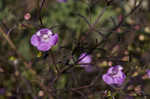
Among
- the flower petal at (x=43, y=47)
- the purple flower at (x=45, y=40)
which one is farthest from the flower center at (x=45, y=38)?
the flower petal at (x=43, y=47)

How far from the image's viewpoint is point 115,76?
219 centimetres

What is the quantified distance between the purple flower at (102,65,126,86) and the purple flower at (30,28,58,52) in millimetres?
673

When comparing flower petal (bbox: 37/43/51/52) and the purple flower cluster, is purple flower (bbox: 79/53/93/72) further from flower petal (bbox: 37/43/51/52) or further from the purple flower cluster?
flower petal (bbox: 37/43/51/52)

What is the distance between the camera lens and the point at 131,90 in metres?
2.34

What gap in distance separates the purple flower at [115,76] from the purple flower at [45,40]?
0.67 metres

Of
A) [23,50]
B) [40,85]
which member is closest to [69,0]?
[23,50]

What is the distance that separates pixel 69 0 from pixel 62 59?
206cm

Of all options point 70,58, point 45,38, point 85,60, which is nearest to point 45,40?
point 45,38

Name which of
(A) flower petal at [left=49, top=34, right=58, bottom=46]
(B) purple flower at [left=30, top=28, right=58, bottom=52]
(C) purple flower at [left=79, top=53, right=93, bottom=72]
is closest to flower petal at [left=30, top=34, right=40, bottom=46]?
(B) purple flower at [left=30, top=28, right=58, bottom=52]

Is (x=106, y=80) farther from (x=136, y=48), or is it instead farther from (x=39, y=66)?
(x=136, y=48)

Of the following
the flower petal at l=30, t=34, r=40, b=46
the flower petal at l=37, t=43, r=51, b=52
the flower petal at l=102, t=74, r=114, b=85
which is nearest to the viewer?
the flower petal at l=37, t=43, r=51, b=52

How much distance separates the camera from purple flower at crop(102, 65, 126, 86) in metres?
2.12

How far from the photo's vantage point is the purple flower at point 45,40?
186cm

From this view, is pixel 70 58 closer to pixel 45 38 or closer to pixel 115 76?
pixel 45 38
